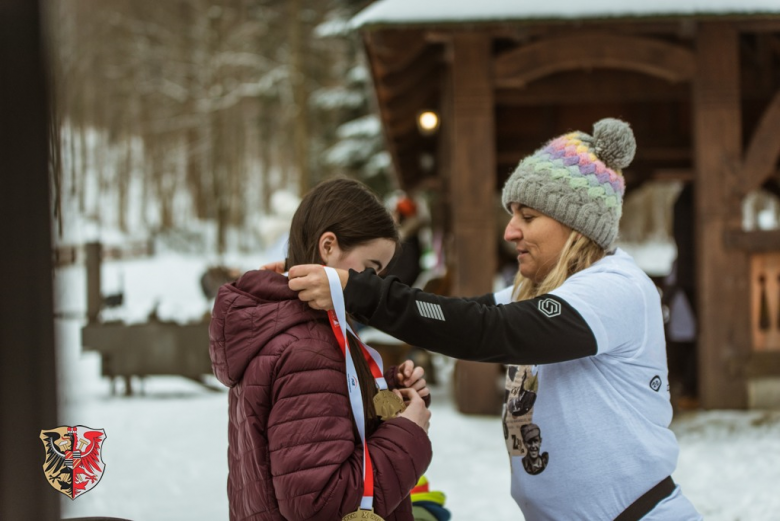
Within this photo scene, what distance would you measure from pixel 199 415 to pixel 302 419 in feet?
20.0

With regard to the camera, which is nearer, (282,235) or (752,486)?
(752,486)

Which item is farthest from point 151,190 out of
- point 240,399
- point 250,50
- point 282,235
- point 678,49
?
point 240,399

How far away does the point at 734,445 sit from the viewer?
233 inches

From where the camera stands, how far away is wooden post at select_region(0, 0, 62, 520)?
138 cm

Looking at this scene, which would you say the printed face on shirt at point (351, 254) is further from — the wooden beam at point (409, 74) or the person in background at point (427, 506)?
the wooden beam at point (409, 74)

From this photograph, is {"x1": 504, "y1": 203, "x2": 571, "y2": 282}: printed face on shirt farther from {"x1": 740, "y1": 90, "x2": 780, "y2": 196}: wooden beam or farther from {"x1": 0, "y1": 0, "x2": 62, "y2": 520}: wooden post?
{"x1": 740, "y1": 90, "x2": 780, "y2": 196}: wooden beam

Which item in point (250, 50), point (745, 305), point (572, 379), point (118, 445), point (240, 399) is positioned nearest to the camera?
point (240, 399)

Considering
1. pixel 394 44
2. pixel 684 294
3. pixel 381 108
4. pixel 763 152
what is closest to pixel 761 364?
pixel 684 294

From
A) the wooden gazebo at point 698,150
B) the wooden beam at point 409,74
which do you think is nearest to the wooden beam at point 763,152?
the wooden gazebo at point 698,150

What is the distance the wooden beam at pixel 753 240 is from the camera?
6.81 meters

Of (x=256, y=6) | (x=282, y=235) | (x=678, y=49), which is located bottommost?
(x=282, y=235)

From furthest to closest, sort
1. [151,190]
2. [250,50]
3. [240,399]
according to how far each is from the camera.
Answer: [151,190] < [250,50] < [240,399]

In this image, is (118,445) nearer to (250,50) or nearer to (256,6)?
(256,6)

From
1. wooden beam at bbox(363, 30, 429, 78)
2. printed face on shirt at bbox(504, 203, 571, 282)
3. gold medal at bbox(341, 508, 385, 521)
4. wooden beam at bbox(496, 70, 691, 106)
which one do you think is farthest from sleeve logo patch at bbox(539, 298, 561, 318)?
wooden beam at bbox(496, 70, 691, 106)
